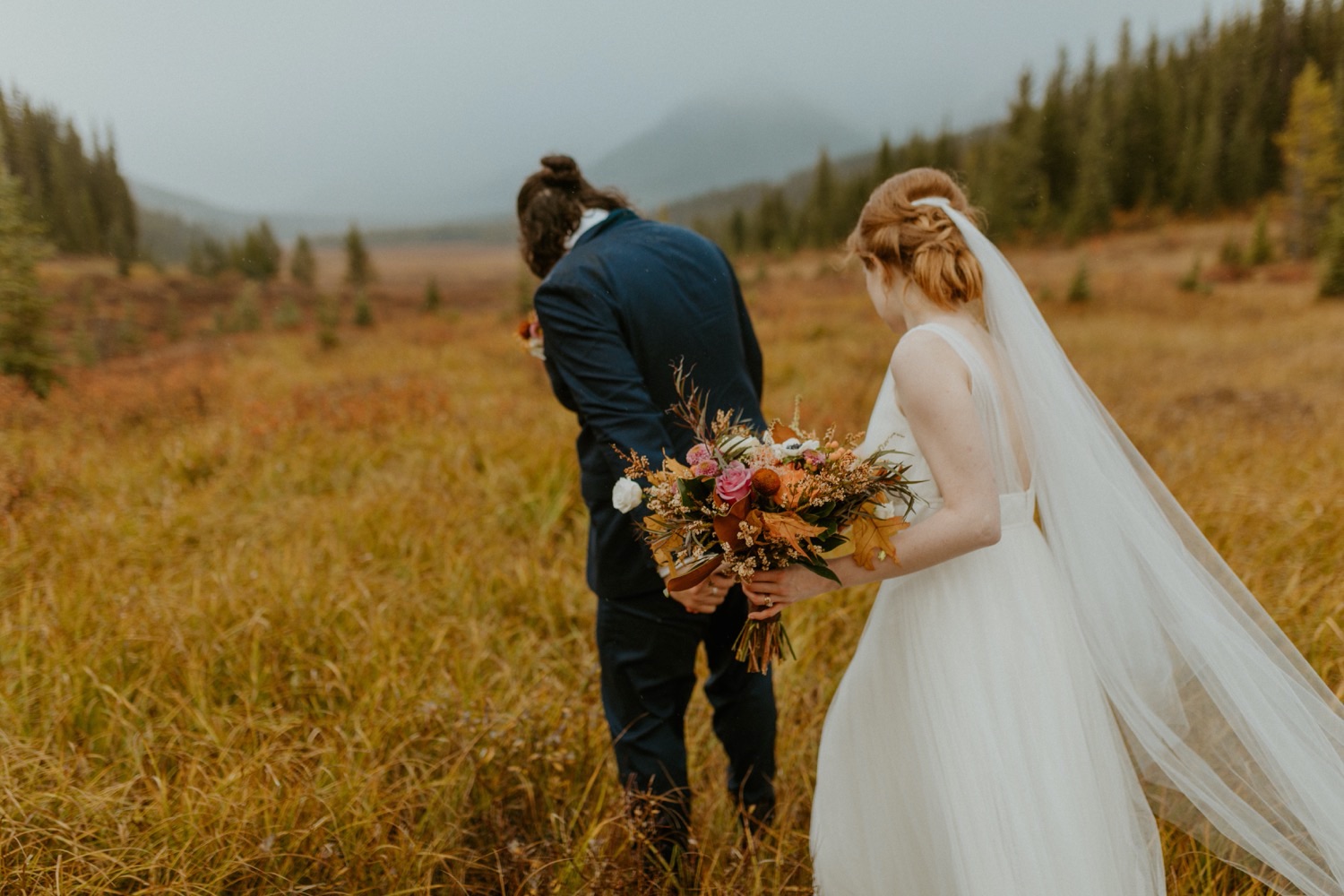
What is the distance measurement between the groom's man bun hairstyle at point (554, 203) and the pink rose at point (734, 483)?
1.09 meters

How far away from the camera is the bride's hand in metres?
1.57

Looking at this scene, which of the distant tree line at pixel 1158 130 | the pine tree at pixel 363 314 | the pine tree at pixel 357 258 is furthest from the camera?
the pine tree at pixel 357 258

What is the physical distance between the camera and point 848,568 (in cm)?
157

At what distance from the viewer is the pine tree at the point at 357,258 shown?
3141 centimetres

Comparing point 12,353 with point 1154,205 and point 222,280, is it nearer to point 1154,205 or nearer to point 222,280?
point 222,280

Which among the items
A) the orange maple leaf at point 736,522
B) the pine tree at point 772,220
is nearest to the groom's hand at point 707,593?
the orange maple leaf at point 736,522

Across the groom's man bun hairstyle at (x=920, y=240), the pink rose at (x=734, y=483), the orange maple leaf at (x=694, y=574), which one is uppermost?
the groom's man bun hairstyle at (x=920, y=240)

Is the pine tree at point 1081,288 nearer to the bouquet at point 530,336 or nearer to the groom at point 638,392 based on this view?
the groom at point 638,392

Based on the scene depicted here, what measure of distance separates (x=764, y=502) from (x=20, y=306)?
395 inches

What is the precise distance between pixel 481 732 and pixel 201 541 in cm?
294

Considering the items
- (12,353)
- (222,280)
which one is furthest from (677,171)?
(12,353)

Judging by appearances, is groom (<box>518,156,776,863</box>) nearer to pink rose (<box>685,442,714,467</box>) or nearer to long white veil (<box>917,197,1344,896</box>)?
pink rose (<box>685,442,714,467</box>)

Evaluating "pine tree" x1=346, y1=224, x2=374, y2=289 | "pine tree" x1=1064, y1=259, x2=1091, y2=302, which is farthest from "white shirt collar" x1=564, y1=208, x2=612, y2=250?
"pine tree" x1=346, y1=224, x2=374, y2=289

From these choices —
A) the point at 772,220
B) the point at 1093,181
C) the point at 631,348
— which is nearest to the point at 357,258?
the point at 1093,181
